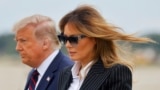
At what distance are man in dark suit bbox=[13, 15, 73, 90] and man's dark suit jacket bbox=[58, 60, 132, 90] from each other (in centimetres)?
99

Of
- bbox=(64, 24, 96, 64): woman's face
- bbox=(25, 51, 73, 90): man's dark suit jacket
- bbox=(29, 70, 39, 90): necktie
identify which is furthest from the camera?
bbox=(29, 70, 39, 90): necktie

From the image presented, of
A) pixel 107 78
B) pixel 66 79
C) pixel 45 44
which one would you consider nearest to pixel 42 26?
pixel 45 44

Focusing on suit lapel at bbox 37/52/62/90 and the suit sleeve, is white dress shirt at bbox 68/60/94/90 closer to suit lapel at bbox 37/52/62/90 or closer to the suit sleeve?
the suit sleeve

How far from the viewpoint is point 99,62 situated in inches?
218

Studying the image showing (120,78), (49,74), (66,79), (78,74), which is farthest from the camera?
(49,74)

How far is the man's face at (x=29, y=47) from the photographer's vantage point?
6503 mm

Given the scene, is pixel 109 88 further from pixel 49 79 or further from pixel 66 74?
pixel 49 79

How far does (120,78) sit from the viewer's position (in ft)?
17.6

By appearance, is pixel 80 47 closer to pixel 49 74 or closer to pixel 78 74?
pixel 78 74

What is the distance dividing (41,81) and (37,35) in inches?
16.8

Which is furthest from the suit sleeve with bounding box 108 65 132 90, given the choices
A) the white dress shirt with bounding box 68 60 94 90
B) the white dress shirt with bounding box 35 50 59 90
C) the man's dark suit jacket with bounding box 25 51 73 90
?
the white dress shirt with bounding box 35 50 59 90

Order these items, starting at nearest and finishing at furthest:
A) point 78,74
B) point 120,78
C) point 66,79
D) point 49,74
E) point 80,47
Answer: point 120,78
point 80,47
point 78,74
point 66,79
point 49,74

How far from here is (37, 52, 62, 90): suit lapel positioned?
6.43m

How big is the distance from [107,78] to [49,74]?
3.96 feet
